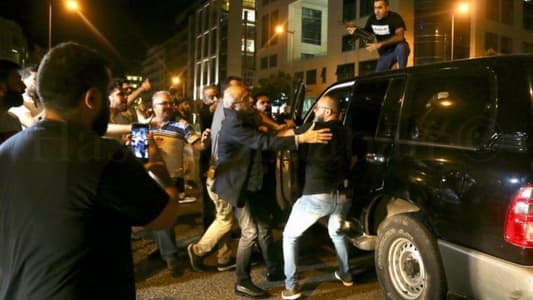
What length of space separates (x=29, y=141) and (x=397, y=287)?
125 inches

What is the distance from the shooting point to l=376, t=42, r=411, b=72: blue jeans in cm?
633

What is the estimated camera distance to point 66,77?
5.15ft

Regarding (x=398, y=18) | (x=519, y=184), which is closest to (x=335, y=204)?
(x=519, y=184)

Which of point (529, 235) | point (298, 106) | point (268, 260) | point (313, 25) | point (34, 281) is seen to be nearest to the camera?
point (34, 281)

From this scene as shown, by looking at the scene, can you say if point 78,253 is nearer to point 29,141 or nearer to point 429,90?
point 29,141

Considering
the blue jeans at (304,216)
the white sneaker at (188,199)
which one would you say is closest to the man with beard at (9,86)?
the blue jeans at (304,216)

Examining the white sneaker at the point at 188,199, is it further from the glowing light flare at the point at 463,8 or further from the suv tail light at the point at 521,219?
the glowing light flare at the point at 463,8

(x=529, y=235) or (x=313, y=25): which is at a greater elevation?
(x=313, y=25)

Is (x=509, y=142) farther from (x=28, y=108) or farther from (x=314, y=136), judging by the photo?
(x=28, y=108)

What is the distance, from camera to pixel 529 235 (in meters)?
2.82

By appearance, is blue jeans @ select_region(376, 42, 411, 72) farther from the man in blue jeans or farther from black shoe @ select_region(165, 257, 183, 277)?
black shoe @ select_region(165, 257, 183, 277)

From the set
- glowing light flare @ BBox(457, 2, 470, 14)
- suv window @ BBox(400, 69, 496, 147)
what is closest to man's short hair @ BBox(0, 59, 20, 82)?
suv window @ BBox(400, 69, 496, 147)

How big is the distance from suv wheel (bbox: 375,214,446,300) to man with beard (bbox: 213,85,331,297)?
0.91 metres

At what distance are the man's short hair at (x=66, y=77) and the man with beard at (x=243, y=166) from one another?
8.15 feet
